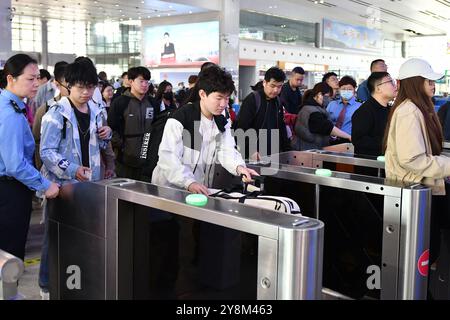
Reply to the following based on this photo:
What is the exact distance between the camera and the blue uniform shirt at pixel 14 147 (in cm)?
240

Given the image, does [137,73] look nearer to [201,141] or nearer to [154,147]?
[154,147]

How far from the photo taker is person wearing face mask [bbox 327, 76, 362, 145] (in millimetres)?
4922

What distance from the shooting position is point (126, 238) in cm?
230

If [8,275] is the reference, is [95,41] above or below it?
above

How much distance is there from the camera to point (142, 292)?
2.31m

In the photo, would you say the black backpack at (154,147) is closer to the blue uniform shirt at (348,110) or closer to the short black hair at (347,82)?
the blue uniform shirt at (348,110)

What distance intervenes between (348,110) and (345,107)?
0.17ft

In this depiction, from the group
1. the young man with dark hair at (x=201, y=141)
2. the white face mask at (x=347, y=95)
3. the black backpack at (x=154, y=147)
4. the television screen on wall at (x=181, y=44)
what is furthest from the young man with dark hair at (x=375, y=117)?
the television screen on wall at (x=181, y=44)

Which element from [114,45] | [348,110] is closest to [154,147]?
[348,110]

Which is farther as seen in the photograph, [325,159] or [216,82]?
[325,159]

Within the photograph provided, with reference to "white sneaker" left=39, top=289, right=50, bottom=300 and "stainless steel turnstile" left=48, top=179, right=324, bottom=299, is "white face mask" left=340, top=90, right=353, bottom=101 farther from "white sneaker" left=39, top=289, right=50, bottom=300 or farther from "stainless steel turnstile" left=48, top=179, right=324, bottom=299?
"white sneaker" left=39, top=289, right=50, bottom=300

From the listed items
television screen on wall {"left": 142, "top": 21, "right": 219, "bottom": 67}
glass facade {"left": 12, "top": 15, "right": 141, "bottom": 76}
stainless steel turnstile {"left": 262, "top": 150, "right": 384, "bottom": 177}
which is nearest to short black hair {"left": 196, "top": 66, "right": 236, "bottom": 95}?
stainless steel turnstile {"left": 262, "top": 150, "right": 384, "bottom": 177}

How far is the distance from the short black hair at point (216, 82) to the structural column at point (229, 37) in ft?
49.9
